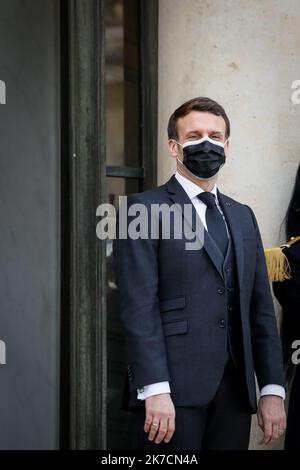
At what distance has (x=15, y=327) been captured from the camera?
3342 mm

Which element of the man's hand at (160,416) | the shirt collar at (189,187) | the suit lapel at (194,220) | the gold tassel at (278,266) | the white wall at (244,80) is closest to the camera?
the man's hand at (160,416)

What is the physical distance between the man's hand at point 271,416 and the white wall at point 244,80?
95cm

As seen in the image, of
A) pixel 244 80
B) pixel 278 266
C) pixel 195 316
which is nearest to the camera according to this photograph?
pixel 195 316

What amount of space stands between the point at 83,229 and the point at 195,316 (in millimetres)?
1074

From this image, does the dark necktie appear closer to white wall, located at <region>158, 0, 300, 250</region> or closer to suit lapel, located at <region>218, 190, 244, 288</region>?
suit lapel, located at <region>218, 190, 244, 288</region>

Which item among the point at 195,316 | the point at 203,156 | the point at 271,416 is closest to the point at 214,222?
the point at 203,156

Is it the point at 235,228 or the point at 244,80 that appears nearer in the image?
the point at 235,228

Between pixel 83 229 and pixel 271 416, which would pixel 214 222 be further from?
pixel 83 229

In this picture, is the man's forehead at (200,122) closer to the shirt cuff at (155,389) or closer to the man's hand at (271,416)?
the shirt cuff at (155,389)

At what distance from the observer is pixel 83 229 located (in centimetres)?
335

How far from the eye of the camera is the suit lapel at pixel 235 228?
254 centimetres

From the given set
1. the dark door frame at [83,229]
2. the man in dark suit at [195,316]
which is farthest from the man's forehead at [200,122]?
the dark door frame at [83,229]
